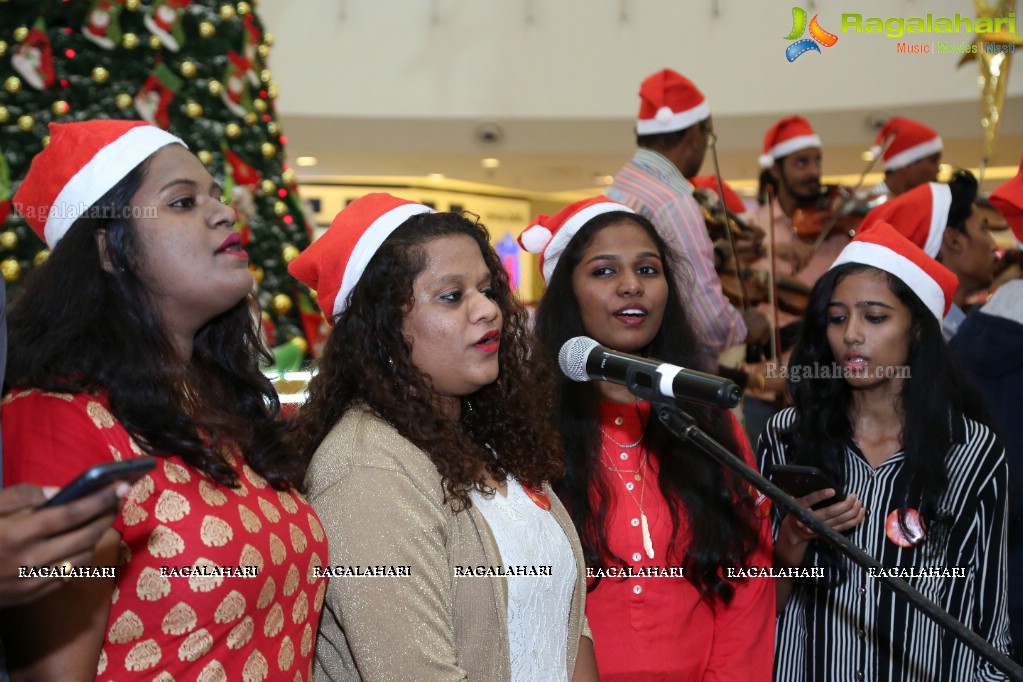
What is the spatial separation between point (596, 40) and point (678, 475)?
6.96 m

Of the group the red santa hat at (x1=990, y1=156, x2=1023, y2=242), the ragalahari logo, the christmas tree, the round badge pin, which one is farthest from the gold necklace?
the ragalahari logo

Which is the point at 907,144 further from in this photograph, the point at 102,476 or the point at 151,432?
the point at 102,476

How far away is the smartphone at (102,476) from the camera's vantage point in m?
1.09

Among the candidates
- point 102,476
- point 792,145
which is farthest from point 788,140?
point 102,476

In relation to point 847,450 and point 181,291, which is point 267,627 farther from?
point 847,450

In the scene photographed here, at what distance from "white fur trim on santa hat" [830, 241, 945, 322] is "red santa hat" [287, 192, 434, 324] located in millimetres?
1247

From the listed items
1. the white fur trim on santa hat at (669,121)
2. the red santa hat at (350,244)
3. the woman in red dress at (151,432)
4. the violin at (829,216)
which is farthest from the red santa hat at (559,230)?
the violin at (829,216)

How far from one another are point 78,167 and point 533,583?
1.09 metres

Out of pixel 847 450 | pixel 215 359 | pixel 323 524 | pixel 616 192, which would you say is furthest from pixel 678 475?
pixel 616 192

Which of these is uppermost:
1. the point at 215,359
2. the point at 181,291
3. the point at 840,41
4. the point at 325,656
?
the point at 840,41

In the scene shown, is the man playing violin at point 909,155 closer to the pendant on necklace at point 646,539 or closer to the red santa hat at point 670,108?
the red santa hat at point 670,108

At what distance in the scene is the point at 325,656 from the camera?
1.95 m

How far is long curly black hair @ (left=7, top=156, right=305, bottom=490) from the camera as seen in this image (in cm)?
159

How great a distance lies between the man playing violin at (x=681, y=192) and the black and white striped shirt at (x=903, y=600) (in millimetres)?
775
